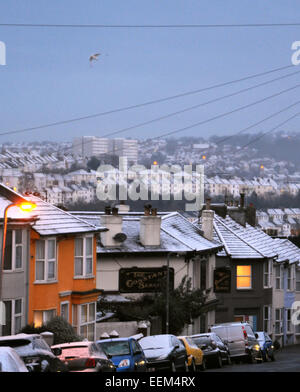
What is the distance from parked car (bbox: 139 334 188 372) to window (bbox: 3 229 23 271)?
22.7 feet

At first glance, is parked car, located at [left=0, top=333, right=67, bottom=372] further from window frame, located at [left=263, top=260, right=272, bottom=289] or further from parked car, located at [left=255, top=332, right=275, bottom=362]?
window frame, located at [left=263, top=260, right=272, bottom=289]

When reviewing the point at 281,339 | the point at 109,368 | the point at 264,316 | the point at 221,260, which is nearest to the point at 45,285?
the point at 109,368

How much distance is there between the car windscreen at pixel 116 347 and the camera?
29969 millimetres

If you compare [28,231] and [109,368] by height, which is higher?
[28,231]

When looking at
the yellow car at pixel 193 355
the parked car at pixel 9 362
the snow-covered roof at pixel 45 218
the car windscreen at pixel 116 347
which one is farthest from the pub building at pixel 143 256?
the parked car at pixel 9 362

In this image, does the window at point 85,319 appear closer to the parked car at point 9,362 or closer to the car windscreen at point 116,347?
the car windscreen at point 116,347

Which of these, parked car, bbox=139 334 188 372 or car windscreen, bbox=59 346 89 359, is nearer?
car windscreen, bbox=59 346 89 359

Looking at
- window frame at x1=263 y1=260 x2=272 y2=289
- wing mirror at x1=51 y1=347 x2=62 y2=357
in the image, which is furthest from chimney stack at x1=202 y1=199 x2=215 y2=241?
wing mirror at x1=51 y1=347 x2=62 y2=357

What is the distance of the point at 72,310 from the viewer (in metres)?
44.5

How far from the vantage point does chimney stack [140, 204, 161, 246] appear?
2203 inches

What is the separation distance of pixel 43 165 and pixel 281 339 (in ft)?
245

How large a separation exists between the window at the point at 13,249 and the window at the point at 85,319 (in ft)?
18.4
